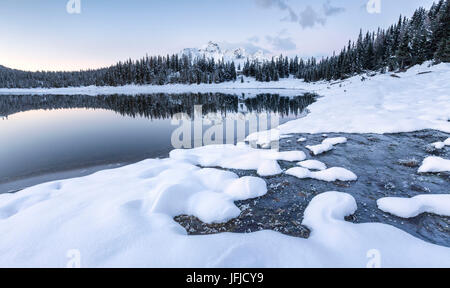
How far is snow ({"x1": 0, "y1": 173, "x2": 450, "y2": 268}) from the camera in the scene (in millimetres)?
3057

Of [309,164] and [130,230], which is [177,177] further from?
[309,164]

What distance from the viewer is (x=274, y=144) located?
419 inches

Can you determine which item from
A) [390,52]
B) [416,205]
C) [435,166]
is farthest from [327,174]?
[390,52]

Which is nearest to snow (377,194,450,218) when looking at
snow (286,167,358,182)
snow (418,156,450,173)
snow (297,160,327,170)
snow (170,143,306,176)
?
snow (286,167,358,182)

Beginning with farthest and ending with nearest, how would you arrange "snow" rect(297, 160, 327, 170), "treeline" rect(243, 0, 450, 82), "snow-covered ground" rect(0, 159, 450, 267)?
"treeline" rect(243, 0, 450, 82) → "snow" rect(297, 160, 327, 170) → "snow-covered ground" rect(0, 159, 450, 267)

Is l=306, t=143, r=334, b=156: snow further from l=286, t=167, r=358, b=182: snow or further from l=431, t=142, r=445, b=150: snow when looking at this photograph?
l=431, t=142, r=445, b=150: snow

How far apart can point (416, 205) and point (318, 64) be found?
124 m

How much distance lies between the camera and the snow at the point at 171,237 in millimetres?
3057

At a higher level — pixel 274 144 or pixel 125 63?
pixel 125 63

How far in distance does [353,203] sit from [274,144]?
606cm

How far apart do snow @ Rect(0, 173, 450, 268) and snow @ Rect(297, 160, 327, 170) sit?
7.34 feet

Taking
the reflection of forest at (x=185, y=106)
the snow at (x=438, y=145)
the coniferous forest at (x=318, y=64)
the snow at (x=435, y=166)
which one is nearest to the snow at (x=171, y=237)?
the snow at (x=435, y=166)
